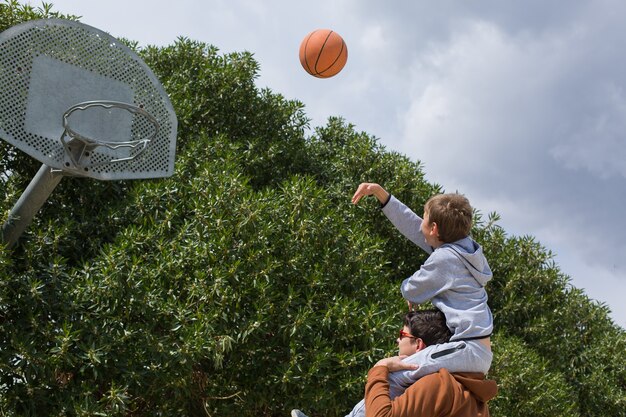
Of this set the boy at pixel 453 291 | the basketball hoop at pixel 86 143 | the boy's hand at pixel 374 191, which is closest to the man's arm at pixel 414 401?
the boy at pixel 453 291

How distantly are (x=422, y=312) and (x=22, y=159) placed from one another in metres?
4.94

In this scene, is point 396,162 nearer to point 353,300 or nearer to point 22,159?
point 353,300

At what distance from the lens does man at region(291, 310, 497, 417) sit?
11.8ft

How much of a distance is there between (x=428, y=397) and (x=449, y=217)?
2.93 ft

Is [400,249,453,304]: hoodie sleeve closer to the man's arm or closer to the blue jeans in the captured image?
the blue jeans

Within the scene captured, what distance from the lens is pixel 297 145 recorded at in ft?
32.4

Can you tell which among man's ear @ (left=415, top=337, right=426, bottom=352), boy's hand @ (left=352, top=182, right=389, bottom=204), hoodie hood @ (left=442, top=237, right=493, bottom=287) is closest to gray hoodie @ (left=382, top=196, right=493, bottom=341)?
hoodie hood @ (left=442, top=237, right=493, bottom=287)

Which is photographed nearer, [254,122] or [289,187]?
[289,187]

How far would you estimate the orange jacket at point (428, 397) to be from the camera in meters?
3.60

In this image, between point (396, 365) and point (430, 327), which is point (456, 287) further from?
point (396, 365)

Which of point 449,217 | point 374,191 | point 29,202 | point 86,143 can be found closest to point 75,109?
point 86,143

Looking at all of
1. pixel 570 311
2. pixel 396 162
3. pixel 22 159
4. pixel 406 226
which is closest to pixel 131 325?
pixel 22 159

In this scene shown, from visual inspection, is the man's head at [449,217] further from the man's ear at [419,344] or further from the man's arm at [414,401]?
the man's arm at [414,401]

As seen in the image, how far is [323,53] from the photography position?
9.02 m
